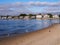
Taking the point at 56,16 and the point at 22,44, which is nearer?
the point at 22,44

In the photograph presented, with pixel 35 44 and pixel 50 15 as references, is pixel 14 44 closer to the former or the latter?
pixel 35 44

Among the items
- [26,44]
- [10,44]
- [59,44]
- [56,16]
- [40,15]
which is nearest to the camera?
[59,44]

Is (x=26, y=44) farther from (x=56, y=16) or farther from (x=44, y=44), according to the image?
(x=56, y=16)

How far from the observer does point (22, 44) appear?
13.1m

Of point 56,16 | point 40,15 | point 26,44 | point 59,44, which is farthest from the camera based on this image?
point 40,15

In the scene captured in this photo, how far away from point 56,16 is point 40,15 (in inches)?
647

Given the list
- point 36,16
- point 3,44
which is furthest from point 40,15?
point 3,44

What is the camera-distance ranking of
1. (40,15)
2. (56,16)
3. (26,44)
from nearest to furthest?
(26,44) < (56,16) < (40,15)

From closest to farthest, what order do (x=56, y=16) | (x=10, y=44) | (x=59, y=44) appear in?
(x=59, y=44) → (x=10, y=44) → (x=56, y=16)

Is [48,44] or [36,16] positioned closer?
[48,44]

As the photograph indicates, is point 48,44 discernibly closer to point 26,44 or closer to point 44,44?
point 44,44

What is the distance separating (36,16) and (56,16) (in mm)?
18937

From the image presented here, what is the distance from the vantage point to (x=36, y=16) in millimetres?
146500

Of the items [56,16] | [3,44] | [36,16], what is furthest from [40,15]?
[3,44]
